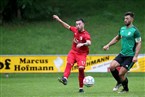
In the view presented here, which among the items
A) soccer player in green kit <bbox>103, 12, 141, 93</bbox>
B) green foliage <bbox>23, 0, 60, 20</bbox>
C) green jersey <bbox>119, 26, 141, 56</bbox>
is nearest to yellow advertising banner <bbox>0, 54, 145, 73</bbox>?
soccer player in green kit <bbox>103, 12, 141, 93</bbox>

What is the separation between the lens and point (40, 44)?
1337 inches

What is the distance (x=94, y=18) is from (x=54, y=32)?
4567mm

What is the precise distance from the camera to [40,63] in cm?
2591

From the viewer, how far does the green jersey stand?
1456 cm

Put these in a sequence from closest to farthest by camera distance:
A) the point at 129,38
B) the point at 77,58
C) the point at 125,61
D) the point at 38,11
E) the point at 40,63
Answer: the point at 129,38, the point at 125,61, the point at 77,58, the point at 40,63, the point at 38,11

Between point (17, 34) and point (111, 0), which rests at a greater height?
point (111, 0)

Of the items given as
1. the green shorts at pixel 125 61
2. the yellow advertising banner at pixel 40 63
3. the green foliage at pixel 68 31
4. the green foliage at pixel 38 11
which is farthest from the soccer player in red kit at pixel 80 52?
the green foliage at pixel 38 11

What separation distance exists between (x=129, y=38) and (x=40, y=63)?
1172cm

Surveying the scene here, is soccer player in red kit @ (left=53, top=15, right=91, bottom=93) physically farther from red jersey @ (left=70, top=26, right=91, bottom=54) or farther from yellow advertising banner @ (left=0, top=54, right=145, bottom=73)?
yellow advertising banner @ (left=0, top=54, right=145, bottom=73)

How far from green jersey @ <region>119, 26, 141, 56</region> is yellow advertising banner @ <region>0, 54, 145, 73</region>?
1125 centimetres

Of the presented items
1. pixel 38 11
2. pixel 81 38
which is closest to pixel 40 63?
pixel 81 38

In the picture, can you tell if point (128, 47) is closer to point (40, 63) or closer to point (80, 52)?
point (80, 52)

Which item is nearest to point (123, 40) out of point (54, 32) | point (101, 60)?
point (101, 60)

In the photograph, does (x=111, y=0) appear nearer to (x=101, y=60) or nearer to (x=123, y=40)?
(x=101, y=60)
